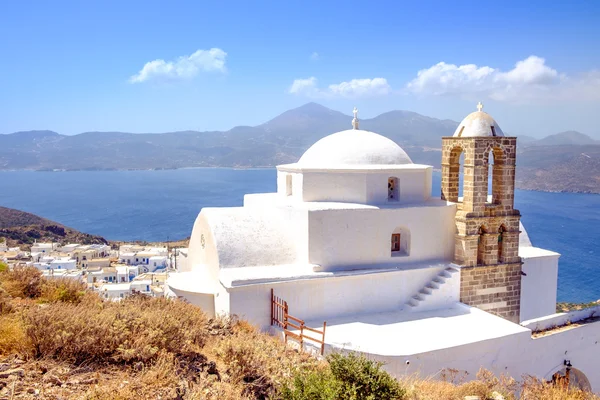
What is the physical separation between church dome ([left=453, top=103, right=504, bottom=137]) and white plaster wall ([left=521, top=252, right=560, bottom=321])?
138 inches

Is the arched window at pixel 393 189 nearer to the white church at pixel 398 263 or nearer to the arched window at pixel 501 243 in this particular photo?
the white church at pixel 398 263

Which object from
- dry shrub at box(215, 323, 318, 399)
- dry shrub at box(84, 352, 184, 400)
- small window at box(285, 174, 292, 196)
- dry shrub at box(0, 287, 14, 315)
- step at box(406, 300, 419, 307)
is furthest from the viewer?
small window at box(285, 174, 292, 196)

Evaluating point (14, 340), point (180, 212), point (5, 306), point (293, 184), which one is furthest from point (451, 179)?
point (180, 212)

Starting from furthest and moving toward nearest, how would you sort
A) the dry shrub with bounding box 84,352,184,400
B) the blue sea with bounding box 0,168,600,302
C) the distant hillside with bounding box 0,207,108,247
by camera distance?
the blue sea with bounding box 0,168,600,302 → the distant hillside with bounding box 0,207,108,247 → the dry shrub with bounding box 84,352,184,400

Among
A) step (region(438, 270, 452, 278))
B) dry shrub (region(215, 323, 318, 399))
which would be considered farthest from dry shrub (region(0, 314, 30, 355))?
step (region(438, 270, 452, 278))

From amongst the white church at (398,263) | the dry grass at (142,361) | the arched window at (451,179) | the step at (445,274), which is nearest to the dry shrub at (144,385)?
the dry grass at (142,361)

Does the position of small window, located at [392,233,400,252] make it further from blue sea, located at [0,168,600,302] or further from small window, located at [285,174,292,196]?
blue sea, located at [0,168,600,302]

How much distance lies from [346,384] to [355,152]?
23.9 ft

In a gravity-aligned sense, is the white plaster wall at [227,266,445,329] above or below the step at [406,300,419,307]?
above

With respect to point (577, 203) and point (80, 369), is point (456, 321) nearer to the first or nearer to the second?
point (80, 369)

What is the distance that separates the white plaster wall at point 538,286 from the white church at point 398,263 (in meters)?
0.04

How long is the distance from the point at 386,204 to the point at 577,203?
339 ft

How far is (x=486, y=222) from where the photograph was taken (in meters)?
11.7

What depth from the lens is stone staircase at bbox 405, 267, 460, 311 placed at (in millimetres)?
10961
